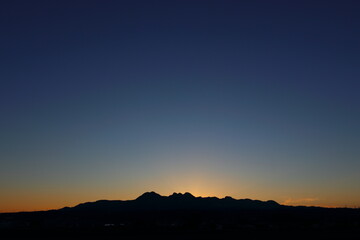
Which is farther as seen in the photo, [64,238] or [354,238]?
[64,238]

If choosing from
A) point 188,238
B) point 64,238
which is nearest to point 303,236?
point 188,238

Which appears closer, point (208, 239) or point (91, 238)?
point (208, 239)

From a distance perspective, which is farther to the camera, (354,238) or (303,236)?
(303,236)

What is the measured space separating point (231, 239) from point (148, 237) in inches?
753

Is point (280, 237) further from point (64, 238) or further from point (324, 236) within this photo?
point (64, 238)

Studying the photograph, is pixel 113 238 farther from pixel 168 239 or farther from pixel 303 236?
pixel 303 236

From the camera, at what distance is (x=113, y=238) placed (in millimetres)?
86062

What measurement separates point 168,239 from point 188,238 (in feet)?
14.4

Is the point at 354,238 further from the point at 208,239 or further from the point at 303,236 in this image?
the point at 208,239

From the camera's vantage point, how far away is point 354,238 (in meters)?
77.7

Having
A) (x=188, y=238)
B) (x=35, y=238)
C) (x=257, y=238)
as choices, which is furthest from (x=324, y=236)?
(x=35, y=238)

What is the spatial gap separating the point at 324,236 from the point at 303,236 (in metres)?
4.49

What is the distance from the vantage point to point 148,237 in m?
87.0

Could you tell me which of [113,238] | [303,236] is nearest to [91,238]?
[113,238]
